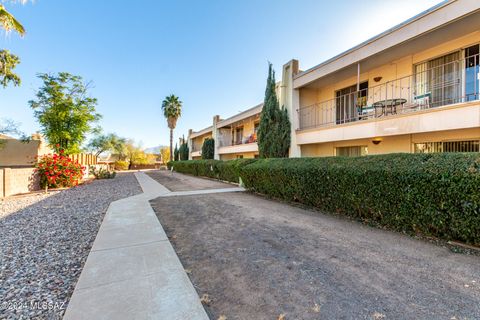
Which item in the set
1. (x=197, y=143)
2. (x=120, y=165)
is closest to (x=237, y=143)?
(x=197, y=143)

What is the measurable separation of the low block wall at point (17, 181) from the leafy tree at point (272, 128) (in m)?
13.3

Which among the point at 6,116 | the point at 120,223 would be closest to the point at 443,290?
the point at 120,223

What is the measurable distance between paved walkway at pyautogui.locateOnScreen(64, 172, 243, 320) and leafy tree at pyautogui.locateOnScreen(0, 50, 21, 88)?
14704mm

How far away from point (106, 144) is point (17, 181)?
4048 cm

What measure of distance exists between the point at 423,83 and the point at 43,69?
23.2 meters

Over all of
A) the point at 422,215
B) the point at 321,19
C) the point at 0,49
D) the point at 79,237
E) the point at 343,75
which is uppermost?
the point at 321,19

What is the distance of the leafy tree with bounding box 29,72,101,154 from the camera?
52.1ft

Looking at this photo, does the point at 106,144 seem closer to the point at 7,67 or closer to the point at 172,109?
the point at 172,109

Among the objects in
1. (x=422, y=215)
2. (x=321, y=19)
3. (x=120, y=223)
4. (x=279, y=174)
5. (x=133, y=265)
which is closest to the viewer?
(x=133, y=265)

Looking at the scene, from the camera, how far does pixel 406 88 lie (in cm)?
902

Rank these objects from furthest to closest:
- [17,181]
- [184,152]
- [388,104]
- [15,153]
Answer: [184,152]
[15,153]
[17,181]
[388,104]

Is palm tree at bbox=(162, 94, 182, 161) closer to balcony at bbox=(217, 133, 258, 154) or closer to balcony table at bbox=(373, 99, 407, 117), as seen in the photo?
balcony at bbox=(217, 133, 258, 154)

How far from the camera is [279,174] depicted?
9320 mm

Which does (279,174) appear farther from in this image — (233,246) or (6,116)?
(6,116)
